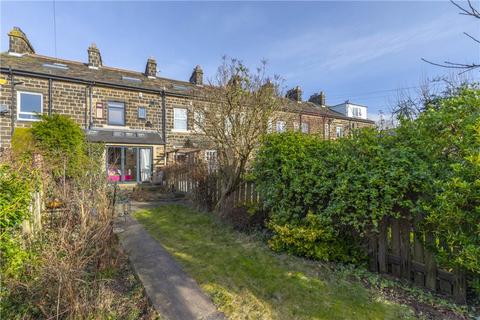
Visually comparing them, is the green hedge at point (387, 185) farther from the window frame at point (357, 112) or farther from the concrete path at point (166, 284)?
the window frame at point (357, 112)

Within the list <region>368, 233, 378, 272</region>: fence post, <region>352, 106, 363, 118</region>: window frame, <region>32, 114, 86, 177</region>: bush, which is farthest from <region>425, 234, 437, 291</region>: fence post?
<region>352, 106, 363, 118</region>: window frame

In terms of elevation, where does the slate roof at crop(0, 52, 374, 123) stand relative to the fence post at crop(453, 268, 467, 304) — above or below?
above

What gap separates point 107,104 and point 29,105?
149 inches

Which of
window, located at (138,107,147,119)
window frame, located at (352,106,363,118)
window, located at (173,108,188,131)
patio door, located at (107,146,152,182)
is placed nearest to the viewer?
patio door, located at (107,146,152,182)

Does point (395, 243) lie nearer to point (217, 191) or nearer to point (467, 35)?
point (467, 35)

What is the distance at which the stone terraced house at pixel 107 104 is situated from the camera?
13242 millimetres

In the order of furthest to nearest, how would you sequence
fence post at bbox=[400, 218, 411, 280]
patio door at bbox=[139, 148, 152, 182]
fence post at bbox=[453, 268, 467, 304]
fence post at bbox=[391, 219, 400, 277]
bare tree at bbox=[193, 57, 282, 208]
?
patio door at bbox=[139, 148, 152, 182]
bare tree at bbox=[193, 57, 282, 208]
fence post at bbox=[391, 219, 400, 277]
fence post at bbox=[400, 218, 411, 280]
fence post at bbox=[453, 268, 467, 304]

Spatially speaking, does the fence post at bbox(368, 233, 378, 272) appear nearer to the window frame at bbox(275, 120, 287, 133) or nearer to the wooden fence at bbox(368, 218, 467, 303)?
the wooden fence at bbox(368, 218, 467, 303)

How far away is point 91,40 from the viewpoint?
16438mm

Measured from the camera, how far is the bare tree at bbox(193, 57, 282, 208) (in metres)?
7.04

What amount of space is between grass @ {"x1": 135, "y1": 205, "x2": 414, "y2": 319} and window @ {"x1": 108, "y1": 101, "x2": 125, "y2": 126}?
12.2m

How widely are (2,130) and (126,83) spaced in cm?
681

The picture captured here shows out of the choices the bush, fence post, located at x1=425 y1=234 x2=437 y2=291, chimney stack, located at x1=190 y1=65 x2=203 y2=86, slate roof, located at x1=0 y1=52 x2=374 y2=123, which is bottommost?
fence post, located at x1=425 y1=234 x2=437 y2=291

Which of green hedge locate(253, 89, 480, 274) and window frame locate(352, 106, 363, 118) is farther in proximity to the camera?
window frame locate(352, 106, 363, 118)
